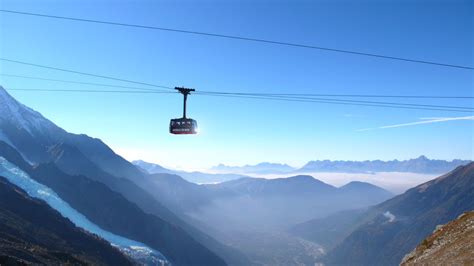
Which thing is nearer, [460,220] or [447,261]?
[447,261]

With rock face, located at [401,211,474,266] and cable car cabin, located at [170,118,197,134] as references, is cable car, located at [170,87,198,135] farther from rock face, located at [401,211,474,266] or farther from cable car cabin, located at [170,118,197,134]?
rock face, located at [401,211,474,266]

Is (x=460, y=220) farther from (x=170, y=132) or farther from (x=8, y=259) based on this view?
(x=8, y=259)

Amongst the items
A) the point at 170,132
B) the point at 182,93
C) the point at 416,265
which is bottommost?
the point at 416,265

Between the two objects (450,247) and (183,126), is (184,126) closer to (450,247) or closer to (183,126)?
(183,126)

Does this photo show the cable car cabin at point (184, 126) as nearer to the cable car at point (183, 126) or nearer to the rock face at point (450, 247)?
the cable car at point (183, 126)

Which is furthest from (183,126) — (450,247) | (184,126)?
(450,247)

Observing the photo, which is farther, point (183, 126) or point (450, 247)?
point (183, 126)

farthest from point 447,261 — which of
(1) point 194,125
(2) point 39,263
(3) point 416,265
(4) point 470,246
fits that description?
(2) point 39,263
